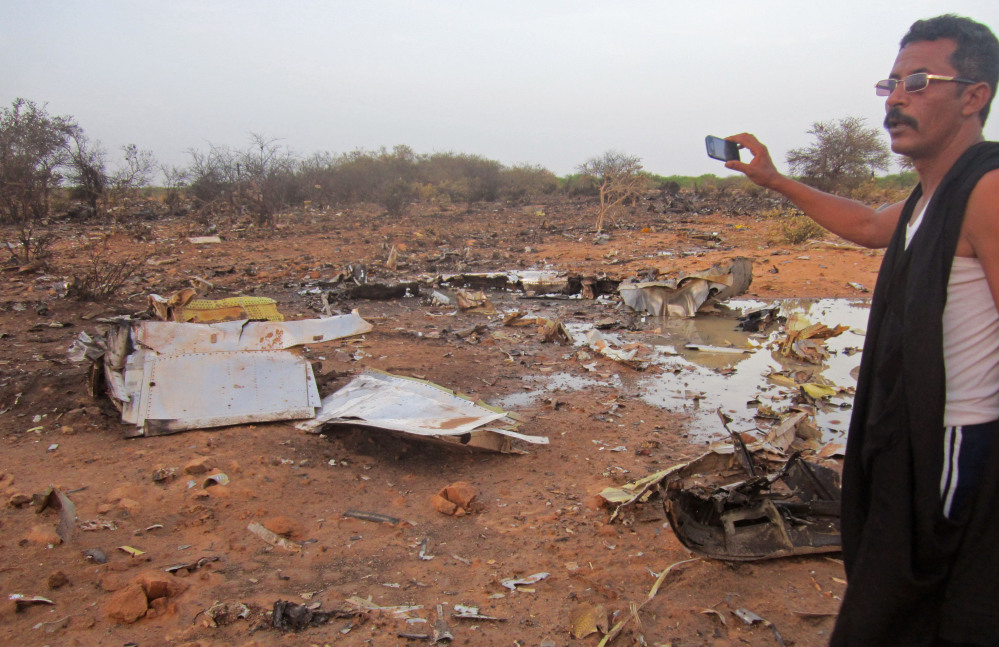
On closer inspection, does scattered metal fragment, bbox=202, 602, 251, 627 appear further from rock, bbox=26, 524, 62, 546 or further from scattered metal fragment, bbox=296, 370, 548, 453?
scattered metal fragment, bbox=296, 370, 548, 453

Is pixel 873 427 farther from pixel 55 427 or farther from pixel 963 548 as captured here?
pixel 55 427

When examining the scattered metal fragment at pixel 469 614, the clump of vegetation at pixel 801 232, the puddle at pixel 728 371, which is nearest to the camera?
the scattered metal fragment at pixel 469 614

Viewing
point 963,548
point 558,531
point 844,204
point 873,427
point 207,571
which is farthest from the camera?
point 558,531

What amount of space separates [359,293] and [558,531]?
26.0 ft

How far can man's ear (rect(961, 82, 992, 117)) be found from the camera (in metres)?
1.28

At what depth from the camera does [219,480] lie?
3678mm

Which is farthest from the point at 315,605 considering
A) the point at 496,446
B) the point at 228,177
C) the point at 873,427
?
the point at 228,177

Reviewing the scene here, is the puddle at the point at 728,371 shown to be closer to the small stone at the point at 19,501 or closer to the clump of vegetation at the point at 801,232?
the small stone at the point at 19,501

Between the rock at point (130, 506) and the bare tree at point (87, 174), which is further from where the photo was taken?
the bare tree at point (87, 174)

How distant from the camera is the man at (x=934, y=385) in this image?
1.17 meters

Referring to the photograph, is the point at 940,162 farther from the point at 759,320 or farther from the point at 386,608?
the point at 759,320

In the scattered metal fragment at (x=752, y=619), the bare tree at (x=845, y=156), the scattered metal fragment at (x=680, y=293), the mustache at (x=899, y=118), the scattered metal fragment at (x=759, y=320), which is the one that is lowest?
the scattered metal fragment at (x=752, y=619)

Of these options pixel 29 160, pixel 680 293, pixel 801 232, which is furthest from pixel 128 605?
pixel 29 160

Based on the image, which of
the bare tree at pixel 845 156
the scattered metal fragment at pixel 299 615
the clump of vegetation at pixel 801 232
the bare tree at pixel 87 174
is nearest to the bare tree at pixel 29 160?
the bare tree at pixel 87 174
